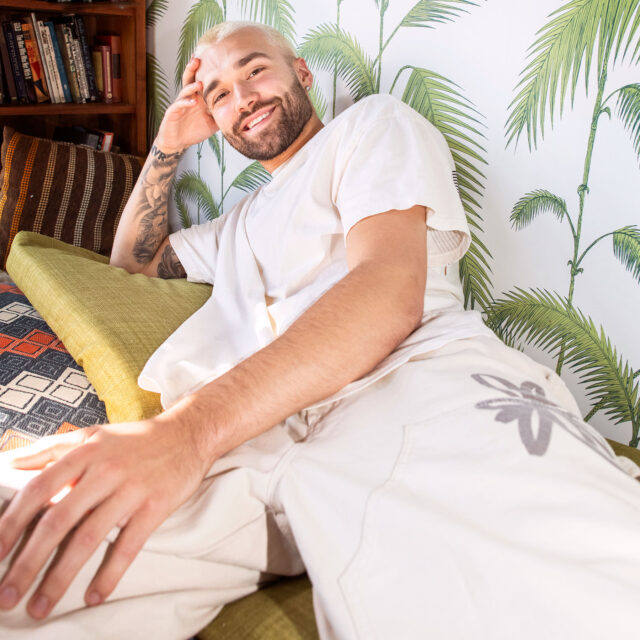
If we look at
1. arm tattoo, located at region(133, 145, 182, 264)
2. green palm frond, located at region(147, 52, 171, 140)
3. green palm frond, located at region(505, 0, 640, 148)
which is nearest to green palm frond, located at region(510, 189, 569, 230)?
green palm frond, located at region(505, 0, 640, 148)

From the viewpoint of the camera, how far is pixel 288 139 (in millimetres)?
1562

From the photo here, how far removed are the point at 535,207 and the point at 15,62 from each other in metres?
1.90

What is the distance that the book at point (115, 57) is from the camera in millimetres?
2498

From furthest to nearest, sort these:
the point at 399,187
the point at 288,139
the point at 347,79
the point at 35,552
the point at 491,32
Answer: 1. the point at 347,79
2. the point at 288,139
3. the point at 491,32
4. the point at 399,187
5. the point at 35,552

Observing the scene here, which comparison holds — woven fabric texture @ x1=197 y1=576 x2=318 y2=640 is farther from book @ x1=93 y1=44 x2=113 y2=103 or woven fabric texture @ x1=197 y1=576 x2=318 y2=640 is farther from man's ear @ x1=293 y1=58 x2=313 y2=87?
book @ x1=93 y1=44 x2=113 y2=103

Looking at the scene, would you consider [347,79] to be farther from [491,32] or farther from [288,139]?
[491,32]

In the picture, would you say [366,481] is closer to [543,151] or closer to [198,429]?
[198,429]

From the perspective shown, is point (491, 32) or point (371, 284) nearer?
point (371, 284)

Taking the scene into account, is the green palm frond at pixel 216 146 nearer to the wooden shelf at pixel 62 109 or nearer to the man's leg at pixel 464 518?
the wooden shelf at pixel 62 109

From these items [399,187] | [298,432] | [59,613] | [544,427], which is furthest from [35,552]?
[399,187]

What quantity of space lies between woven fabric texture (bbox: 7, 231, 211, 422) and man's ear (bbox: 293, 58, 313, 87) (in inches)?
22.9

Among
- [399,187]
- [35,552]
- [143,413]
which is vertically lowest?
[143,413]

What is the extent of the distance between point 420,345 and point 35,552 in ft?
1.93

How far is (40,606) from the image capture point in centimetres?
69
